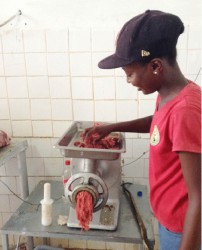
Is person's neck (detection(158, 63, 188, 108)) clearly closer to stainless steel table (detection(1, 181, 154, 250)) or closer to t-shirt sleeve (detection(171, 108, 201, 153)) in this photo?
t-shirt sleeve (detection(171, 108, 201, 153))

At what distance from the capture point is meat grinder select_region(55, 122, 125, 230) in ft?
4.03

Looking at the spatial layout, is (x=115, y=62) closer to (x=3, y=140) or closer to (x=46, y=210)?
(x=46, y=210)

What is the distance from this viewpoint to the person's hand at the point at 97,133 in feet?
4.40

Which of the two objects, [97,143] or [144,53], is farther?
[97,143]

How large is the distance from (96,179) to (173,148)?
54 cm

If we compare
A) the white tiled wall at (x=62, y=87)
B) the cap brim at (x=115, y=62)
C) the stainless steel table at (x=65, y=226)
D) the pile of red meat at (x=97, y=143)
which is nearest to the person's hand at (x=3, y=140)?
the white tiled wall at (x=62, y=87)

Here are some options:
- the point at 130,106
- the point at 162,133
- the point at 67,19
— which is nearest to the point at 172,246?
the point at 162,133

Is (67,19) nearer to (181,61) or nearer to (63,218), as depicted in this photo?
(181,61)

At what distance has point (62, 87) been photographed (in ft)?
5.65

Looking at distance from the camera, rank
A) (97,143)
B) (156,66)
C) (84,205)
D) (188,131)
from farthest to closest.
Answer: (97,143) < (84,205) < (156,66) < (188,131)

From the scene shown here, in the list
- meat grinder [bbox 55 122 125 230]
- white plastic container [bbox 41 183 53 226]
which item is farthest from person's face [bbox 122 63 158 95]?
white plastic container [bbox 41 183 53 226]

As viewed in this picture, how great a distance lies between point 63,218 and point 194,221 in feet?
2.67

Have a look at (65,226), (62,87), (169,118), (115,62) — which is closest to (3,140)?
(62,87)

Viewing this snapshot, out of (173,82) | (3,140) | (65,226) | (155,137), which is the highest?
(173,82)
